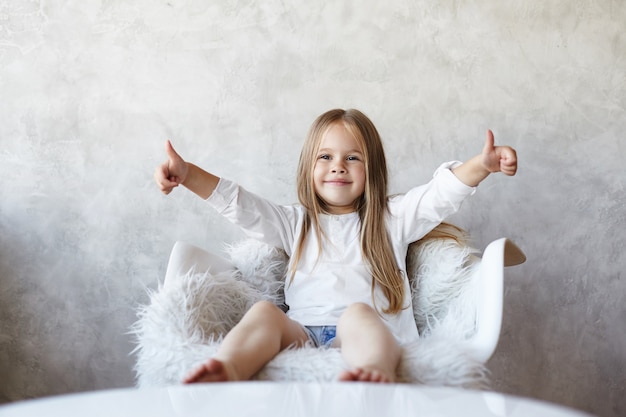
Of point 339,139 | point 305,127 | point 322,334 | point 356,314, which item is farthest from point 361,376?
point 305,127

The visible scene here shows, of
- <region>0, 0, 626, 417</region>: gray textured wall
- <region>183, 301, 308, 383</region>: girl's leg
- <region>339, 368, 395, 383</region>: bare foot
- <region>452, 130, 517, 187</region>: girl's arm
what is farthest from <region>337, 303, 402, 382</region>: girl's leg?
<region>0, 0, 626, 417</region>: gray textured wall

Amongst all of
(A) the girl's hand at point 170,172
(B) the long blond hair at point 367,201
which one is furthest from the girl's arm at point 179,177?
(B) the long blond hair at point 367,201

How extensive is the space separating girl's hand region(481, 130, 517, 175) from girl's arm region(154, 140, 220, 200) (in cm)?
55

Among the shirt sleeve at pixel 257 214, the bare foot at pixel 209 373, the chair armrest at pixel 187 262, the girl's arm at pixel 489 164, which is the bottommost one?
the bare foot at pixel 209 373

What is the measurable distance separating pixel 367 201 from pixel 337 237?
104 millimetres

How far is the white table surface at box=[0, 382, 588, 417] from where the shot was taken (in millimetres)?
755

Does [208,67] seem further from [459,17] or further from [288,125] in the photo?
[459,17]

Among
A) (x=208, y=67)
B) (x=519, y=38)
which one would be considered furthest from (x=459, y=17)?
(x=208, y=67)

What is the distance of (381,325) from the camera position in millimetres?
1219

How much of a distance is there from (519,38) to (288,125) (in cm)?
63

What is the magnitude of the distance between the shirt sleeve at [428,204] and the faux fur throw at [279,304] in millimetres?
41

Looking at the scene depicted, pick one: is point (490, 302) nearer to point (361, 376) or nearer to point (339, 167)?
point (361, 376)

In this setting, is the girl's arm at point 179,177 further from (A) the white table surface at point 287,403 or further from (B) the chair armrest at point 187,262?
(A) the white table surface at point 287,403

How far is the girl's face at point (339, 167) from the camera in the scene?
5.17ft
